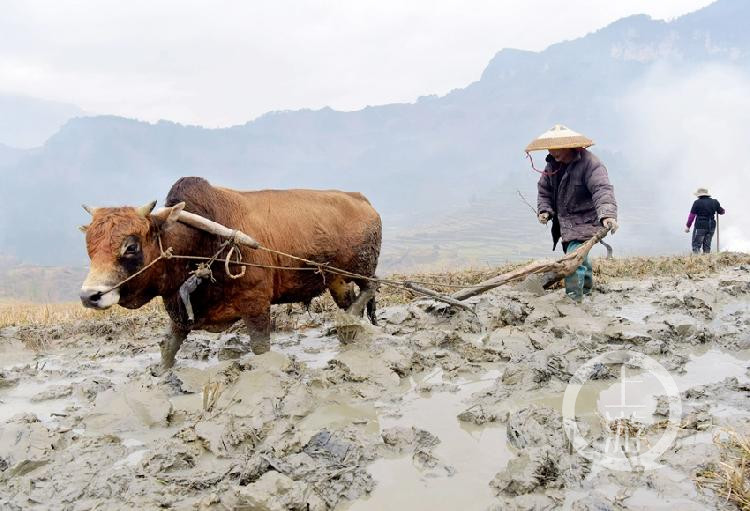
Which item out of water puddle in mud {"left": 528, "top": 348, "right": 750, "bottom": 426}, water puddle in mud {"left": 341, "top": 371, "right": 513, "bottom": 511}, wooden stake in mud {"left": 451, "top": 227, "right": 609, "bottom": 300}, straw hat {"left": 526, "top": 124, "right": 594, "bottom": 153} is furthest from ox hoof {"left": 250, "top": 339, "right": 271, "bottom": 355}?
straw hat {"left": 526, "top": 124, "right": 594, "bottom": 153}

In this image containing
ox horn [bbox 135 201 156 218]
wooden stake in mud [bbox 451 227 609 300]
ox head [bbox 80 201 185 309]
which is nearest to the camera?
ox head [bbox 80 201 185 309]

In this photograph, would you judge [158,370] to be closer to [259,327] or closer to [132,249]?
[259,327]

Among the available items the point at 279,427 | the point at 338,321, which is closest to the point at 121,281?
the point at 279,427

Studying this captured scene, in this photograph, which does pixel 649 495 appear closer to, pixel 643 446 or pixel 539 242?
pixel 643 446

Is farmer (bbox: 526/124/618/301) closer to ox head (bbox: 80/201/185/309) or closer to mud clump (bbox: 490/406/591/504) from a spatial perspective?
mud clump (bbox: 490/406/591/504)

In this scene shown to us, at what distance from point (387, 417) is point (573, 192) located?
4.44 metres

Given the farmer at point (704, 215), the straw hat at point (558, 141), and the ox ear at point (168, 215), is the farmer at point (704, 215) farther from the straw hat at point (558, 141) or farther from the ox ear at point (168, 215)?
the ox ear at point (168, 215)

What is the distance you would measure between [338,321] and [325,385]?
1.28 metres

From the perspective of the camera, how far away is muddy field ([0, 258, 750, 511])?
9.50 ft

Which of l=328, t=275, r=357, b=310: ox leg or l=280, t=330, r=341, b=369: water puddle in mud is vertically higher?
l=328, t=275, r=357, b=310: ox leg

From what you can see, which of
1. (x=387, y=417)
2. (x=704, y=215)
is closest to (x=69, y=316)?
(x=387, y=417)

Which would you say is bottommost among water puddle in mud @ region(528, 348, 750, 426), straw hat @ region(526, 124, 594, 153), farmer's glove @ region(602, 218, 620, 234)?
water puddle in mud @ region(528, 348, 750, 426)

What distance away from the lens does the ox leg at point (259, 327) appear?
527 centimetres

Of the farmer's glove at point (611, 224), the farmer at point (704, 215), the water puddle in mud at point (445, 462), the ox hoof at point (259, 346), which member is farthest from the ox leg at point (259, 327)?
the farmer at point (704, 215)
